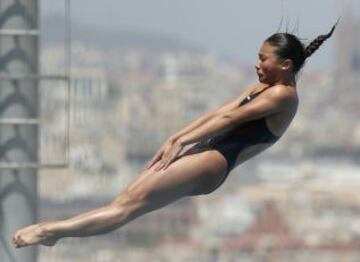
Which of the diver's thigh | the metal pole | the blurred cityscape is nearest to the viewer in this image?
the diver's thigh

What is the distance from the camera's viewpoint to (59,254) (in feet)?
148

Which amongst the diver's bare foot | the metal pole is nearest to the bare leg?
the diver's bare foot

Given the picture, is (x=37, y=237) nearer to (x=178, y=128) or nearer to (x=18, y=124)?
(x=18, y=124)

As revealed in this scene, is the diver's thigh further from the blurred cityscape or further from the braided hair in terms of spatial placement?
the blurred cityscape

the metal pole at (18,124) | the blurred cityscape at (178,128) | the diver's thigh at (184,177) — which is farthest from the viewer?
the blurred cityscape at (178,128)

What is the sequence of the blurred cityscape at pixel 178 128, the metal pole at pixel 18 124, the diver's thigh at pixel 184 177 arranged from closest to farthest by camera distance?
the diver's thigh at pixel 184 177
the metal pole at pixel 18 124
the blurred cityscape at pixel 178 128

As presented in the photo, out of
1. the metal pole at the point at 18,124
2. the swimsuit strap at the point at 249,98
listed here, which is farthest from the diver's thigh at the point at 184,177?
the metal pole at the point at 18,124

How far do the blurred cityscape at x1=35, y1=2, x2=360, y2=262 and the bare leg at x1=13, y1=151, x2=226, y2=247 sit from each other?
34205 millimetres

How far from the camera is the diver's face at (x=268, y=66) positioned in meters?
3.38

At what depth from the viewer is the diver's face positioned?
3.38 meters

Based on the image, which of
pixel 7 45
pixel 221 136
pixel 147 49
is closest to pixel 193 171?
pixel 221 136

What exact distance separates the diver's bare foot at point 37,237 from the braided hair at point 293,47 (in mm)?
514

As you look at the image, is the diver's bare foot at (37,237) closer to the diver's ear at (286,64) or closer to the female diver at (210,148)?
the female diver at (210,148)

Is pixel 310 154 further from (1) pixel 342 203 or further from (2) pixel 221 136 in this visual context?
(2) pixel 221 136
